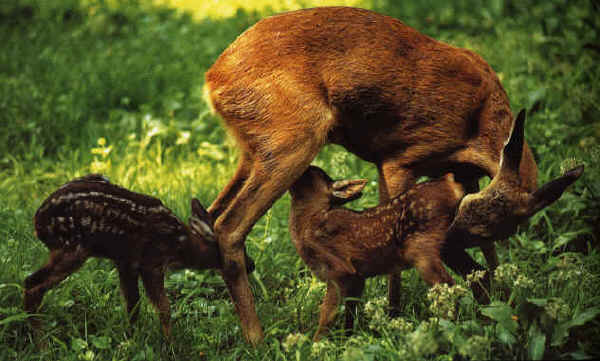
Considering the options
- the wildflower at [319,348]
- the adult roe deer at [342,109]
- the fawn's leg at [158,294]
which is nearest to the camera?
the wildflower at [319,348]

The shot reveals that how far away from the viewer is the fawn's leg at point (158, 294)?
3.66m

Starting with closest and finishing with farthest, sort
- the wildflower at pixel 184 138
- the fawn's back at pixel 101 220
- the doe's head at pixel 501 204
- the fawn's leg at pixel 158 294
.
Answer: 1. the fawn's back at pixel 101 220
2. the doe's head at pixel 501 204
3. the fawn's leg at pixel 158 294
4. the wildflower at pixel 184 138

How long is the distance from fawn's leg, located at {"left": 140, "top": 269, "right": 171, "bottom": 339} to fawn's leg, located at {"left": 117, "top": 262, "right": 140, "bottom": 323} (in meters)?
0.08

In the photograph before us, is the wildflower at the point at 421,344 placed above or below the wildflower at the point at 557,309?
above

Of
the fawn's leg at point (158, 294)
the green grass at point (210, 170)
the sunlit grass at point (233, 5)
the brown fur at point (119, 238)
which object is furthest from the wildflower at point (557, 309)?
the sunlit grass at point (233, 5)

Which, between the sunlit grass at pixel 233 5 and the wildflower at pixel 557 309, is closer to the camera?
the wildflower at pixel 557 309

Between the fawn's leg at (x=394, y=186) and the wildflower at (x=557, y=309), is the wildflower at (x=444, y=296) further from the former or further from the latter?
the fawn's leg at (x=394, y=186)

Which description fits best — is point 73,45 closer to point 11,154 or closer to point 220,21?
point 220,21

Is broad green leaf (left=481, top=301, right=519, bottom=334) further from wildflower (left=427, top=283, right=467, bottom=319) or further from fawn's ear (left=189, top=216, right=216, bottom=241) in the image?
fawn's ear (left=189, top=216, right=216, bottom=241)

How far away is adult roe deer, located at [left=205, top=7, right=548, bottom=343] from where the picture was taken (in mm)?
3787

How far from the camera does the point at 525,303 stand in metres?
3.44

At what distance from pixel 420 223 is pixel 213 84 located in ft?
4.52

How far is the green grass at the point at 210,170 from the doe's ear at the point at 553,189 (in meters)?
0.31

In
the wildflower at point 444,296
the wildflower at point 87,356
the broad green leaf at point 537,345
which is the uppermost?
the wildflower at point 444,296
